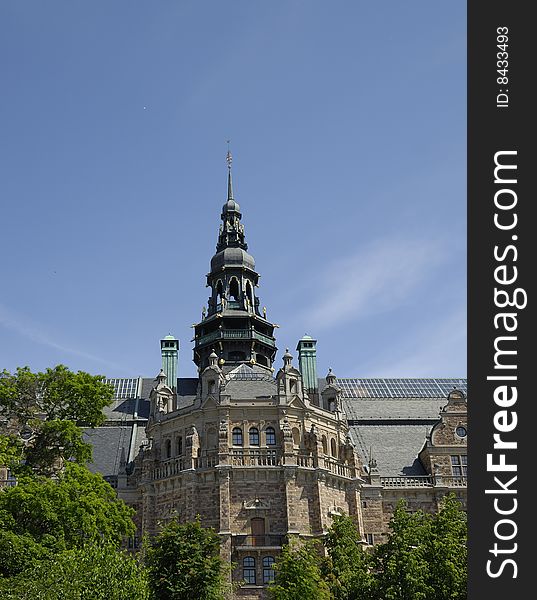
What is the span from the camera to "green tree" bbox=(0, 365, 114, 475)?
37.7 meters

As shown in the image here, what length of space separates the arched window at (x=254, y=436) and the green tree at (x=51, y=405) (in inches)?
537

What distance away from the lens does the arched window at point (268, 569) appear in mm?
46594

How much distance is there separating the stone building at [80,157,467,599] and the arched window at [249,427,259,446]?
65mm

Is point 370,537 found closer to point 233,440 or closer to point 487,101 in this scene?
point 233,440

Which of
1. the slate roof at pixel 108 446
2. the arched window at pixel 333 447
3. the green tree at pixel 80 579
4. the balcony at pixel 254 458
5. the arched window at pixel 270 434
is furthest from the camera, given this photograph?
the slate roof at pixel 108 446

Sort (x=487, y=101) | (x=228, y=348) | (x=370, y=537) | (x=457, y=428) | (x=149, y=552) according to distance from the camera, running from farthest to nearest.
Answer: (x=228, y=348), (x=457, y=428), (x=370, y=537), (x=149, y=552), (x=487, y=101)

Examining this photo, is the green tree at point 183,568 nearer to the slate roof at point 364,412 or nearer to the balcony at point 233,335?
the slate roof at point 364,412

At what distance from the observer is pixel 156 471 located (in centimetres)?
5194

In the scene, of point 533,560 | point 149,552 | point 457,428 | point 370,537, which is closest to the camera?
point 533,560

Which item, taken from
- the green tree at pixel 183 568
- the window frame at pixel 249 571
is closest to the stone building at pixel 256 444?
the window frame at pixel 249 571

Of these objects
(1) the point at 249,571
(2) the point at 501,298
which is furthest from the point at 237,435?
(2) the point at 501,298

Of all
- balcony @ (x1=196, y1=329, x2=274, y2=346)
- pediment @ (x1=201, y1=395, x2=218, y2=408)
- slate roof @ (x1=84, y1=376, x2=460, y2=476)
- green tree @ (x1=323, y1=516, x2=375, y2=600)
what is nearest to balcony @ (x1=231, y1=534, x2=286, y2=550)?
green tree @ (x1=323, y1=516, x2=375, y2=600)

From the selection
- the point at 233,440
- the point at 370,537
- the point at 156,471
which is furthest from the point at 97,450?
the point at 370,537

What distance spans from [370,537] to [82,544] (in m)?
27.1
